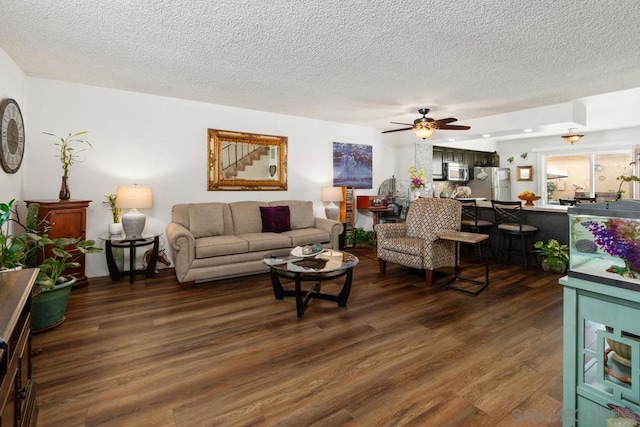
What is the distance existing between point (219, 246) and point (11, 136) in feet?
7.38

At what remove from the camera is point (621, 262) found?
1240 millimetres

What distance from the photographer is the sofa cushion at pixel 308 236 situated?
4.54 meters

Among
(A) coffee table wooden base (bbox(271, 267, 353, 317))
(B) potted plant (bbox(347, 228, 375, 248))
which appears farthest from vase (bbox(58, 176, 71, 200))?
(B) potted plant (bbox(347, 228, 375, 248))

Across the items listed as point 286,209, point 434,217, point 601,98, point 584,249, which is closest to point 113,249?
point 286,209

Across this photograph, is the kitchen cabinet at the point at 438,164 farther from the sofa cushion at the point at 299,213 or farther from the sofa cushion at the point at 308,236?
the sofa cushion at the point at 308,236

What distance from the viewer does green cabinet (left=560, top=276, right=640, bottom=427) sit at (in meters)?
1.22

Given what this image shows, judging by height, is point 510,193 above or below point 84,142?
below

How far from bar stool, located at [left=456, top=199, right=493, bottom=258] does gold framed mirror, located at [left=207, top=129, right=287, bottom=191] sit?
3001 mm

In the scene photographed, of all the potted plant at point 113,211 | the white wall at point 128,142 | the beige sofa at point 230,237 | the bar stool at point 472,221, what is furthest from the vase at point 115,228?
the bar stool at point 472,221

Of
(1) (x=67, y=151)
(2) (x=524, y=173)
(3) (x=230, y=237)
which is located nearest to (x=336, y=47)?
(3) (x=230, y=237)

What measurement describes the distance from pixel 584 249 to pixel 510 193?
848 centimetres

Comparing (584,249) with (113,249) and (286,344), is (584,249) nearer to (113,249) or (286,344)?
(286,344)

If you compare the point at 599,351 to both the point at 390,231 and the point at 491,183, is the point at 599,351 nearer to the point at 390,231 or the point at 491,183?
the point at 390,231

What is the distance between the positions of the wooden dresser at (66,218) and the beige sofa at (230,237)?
0.92 metres
